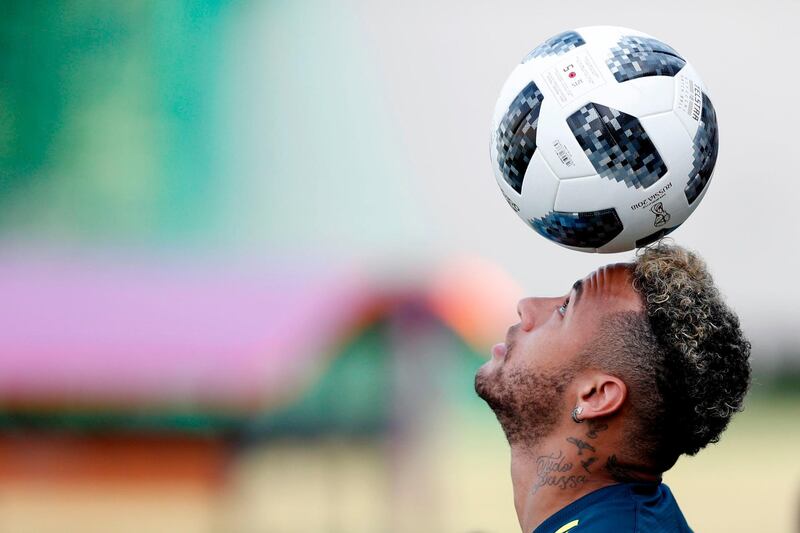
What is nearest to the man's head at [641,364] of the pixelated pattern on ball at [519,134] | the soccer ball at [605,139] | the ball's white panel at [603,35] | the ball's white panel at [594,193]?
the soccer ball at [605,139]

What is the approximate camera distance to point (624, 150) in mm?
2361

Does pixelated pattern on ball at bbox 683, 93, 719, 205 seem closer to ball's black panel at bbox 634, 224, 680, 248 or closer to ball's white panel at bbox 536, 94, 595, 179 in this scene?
ball's black panel at bbox 634, 224, 680, 248

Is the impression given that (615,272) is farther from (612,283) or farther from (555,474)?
(555,474)

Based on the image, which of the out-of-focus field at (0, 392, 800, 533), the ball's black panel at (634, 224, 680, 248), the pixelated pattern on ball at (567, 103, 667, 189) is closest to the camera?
the pixelated pattern on ball at (567, 103, 667, 189)

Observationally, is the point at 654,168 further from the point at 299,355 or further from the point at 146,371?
the point at 146,371

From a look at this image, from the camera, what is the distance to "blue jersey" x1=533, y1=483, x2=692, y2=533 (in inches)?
96.0

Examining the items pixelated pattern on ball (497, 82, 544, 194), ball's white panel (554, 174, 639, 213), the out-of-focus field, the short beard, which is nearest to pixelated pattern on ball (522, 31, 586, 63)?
pixelated pattern on ball (497, 82, 544, 194)

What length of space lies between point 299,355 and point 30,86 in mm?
5100

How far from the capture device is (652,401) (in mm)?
2525

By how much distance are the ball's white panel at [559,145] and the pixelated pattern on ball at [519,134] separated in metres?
0.02

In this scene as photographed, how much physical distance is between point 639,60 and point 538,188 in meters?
0.41

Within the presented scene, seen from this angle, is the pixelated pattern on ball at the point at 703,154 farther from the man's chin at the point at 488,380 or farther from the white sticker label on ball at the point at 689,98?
the man's chin at the point at 488,380

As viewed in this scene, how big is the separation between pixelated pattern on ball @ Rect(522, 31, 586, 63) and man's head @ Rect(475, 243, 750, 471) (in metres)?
0.59

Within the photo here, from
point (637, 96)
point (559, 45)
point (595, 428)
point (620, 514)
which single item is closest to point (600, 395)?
point (595, 428)
